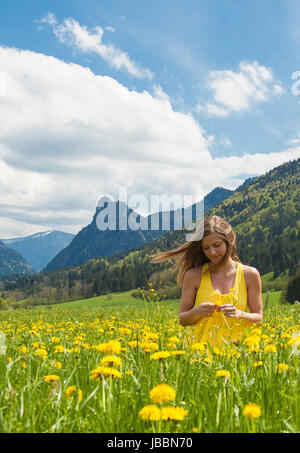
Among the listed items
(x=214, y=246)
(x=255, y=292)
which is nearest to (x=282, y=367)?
(x=214, y=246)

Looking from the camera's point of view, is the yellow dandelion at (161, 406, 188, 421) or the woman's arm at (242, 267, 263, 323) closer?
the yellow dandelion at (161, 406, 188, 421)

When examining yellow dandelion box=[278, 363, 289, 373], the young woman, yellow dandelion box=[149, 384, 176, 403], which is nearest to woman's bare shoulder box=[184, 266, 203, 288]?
the young woman

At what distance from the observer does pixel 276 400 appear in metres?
2.22

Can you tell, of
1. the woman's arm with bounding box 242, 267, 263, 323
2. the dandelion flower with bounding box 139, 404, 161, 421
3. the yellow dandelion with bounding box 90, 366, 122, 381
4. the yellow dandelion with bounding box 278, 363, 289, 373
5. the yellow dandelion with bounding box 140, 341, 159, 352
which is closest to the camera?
the dandelion flower with bounding box 139, 404, 161, 421

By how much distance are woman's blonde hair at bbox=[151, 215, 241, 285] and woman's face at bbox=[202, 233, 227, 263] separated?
5cm

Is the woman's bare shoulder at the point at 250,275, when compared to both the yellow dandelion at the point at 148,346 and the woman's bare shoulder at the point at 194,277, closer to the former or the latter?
the woman's bare shoulder at the point at 194,277

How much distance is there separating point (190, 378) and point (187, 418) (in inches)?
27.5

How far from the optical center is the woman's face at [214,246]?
206 inches

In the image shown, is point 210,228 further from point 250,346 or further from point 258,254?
point 258,254

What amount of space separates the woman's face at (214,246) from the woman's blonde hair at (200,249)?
5 cm

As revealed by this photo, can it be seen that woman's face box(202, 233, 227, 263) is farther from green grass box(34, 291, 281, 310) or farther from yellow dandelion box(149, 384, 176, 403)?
green grass box(34, 291, 281, 310)

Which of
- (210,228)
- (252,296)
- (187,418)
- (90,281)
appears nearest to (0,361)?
(187,418)

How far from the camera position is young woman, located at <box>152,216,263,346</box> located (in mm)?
5207
